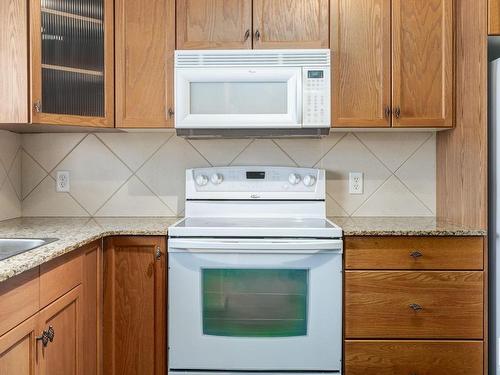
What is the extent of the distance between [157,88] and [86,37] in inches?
15.0

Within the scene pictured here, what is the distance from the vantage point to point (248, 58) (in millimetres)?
2109

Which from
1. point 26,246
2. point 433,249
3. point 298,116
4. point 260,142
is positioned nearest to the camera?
point 26,246

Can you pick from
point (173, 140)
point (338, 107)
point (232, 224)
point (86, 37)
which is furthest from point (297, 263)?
point (86, 37)

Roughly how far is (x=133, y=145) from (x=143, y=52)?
0.53 m

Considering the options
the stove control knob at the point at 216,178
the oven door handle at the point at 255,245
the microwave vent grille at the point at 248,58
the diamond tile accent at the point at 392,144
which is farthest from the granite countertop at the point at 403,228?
the microwave vent grille at the point at 248,58

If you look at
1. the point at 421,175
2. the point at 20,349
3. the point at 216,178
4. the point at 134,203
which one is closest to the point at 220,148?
the point at 216,178

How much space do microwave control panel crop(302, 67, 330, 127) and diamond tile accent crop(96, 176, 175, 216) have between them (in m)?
0.94

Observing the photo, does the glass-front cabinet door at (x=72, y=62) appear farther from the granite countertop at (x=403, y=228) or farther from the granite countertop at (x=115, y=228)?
the granite countertop at (x=403, y=228)

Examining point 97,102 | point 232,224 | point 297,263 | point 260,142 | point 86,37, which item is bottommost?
point 297,263

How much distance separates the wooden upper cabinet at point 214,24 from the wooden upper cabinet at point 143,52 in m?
0.06

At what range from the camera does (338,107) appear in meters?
2.17

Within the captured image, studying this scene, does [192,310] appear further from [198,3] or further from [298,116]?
[198,3]

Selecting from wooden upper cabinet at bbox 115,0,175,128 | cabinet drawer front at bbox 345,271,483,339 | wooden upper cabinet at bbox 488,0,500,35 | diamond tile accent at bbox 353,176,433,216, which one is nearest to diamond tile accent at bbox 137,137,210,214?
wooden upper cabinet at bbox 115,0,175,128

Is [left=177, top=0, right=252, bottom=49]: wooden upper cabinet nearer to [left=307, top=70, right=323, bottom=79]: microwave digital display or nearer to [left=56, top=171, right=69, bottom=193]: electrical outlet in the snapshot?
[left=307, top=70, right=323, bottom=79]: microwave digital display
